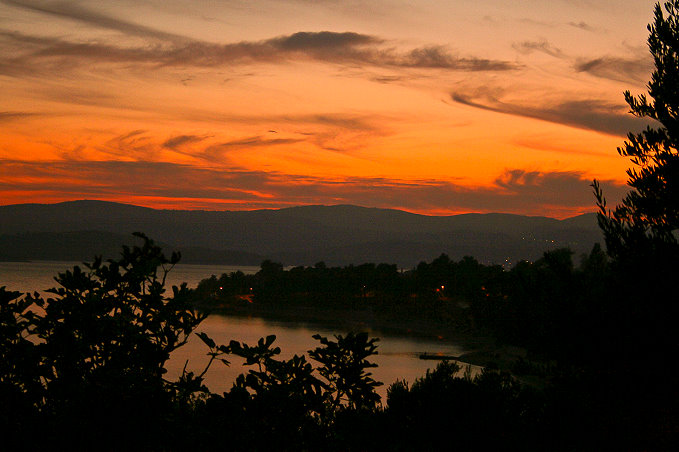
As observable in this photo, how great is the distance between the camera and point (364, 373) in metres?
7.61

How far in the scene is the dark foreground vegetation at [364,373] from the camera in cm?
636

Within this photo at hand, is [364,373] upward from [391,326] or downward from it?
upward

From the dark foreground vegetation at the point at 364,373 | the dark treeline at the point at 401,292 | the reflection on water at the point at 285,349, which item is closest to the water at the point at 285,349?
the reflection on water at the point at 285,349

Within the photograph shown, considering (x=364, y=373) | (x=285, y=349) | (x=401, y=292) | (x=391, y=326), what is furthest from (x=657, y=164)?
(x=401, y=292)

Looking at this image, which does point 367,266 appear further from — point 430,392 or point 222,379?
point 430,392

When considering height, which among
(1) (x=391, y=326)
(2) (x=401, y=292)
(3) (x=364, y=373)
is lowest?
(1) (x=391, y=326)

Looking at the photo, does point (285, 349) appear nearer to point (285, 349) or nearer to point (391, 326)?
point (285, 349)

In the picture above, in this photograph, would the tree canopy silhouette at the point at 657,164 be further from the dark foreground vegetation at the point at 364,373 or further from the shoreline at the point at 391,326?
the shoreline at the point at 391,326

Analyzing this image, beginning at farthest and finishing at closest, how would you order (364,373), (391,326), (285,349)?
(391,326) < (285,349) < (364,373)

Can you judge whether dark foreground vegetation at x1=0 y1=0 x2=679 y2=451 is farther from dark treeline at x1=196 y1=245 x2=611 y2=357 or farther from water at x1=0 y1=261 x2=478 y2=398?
dark treeline at x1=196 y1=245 x2=611 y2=357

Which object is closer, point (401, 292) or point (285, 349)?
point (285, 349)

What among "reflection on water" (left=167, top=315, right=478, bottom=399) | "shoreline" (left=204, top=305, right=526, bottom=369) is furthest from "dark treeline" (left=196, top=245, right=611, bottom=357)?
"reflection on water" (left=167, top=315, right=478, bottom=399)

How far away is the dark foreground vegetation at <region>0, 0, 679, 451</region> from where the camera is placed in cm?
636

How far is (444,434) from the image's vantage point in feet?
32.8
